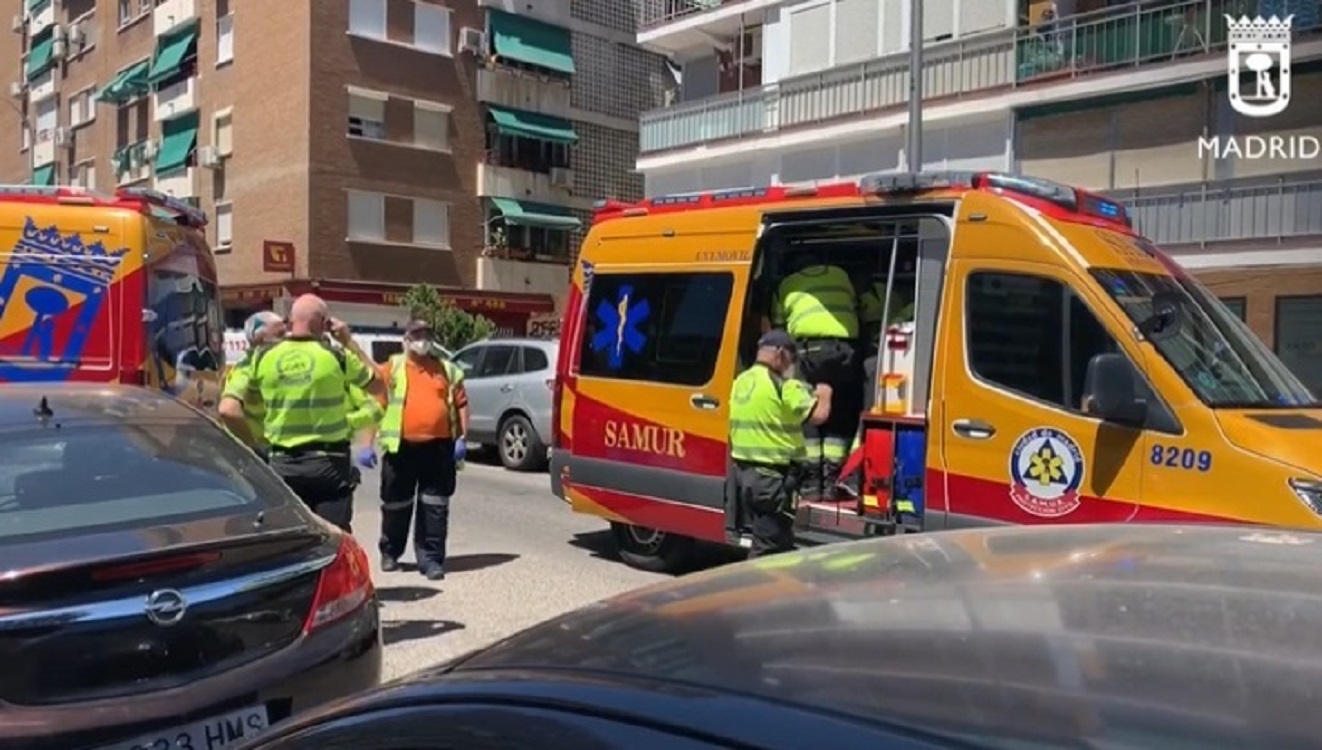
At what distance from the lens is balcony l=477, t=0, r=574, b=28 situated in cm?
3497

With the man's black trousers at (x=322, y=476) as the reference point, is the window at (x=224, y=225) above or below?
above

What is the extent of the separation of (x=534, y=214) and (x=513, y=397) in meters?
21.2

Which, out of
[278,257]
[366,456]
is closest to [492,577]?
[366,456]

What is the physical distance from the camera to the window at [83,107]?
44.0 metres

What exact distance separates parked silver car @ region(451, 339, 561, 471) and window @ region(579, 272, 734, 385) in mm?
5713

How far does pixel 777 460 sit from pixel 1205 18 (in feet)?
54.1

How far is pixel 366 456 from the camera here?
7.83 metres

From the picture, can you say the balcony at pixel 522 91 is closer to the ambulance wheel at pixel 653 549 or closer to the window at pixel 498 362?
the window at pixel 498 362

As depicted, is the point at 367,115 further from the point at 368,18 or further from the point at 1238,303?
the point at 1238,303

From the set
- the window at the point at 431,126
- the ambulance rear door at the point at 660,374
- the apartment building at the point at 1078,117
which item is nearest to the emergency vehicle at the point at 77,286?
the ambulance rear door at the point at 660,374

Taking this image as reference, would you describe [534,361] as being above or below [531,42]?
below

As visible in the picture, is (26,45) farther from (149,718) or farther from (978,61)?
(149,718)

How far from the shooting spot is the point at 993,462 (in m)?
6.27

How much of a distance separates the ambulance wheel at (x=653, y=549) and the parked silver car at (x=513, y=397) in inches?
226
